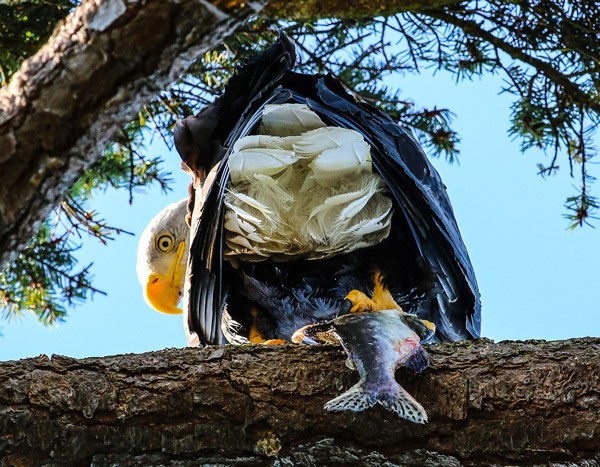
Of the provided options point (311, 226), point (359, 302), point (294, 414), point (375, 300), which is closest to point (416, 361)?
point (294, 414)

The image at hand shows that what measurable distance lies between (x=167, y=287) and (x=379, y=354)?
6.00ft

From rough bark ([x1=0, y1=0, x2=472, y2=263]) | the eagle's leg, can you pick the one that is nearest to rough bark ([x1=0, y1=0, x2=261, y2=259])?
rough bark ([x1=0, y1=0, x2=472, y2=263])

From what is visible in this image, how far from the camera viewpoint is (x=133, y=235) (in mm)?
4609

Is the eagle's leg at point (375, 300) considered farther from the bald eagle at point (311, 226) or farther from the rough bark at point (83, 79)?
the rough bark at point (83, 79)

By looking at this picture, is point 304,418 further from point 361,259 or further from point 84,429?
point 361,259

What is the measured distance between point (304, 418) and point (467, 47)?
278 centimetres

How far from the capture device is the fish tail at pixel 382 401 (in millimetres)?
2184

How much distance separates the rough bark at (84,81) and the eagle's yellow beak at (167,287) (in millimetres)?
2668

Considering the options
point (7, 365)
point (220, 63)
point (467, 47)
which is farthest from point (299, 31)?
point (7, 365)

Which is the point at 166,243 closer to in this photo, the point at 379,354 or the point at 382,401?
the point at 379,354

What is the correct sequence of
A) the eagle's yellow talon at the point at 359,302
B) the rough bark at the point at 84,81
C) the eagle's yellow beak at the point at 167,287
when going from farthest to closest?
1. the eagle's yellow beak at the point at 167,287
2. the eagle's yellow talon at the point at 359,302
3. the rough bark at the point at 84,81

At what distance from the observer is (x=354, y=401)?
2.19 m

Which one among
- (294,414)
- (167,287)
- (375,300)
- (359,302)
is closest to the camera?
(294,414)

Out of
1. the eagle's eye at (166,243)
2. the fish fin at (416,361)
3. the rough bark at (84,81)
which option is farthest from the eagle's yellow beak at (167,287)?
the rough bark at (84,81)
